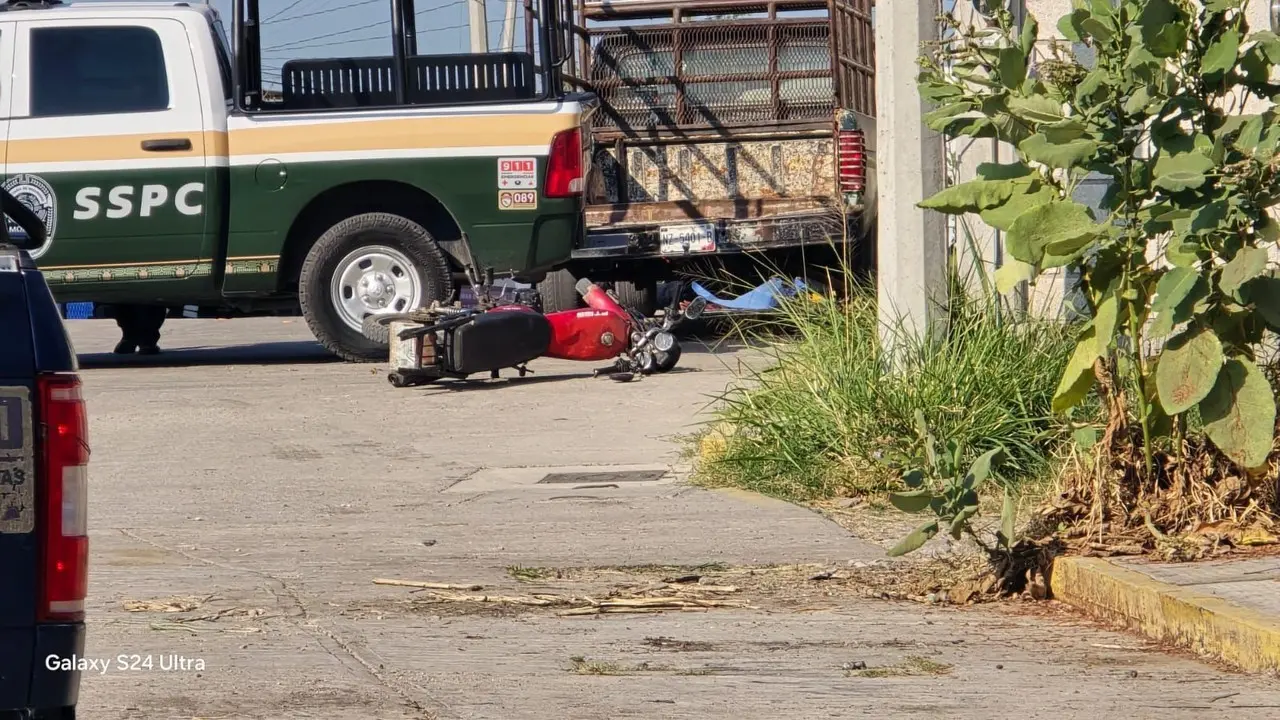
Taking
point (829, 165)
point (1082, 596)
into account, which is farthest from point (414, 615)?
point (829, 165)

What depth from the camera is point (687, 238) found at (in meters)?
12.9

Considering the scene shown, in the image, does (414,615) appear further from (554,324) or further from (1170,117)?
(554,324)

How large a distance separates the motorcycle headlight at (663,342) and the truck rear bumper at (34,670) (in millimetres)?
8667

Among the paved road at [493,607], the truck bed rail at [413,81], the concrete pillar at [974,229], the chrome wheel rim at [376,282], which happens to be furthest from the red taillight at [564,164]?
the concrete pillar at [974,229]

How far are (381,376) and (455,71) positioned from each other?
220 cm

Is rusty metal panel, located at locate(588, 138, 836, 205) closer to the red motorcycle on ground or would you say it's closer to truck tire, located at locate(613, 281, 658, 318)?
truck tire, located at locate(613, 281, 658, 318)

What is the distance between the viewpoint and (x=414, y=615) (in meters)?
5.39

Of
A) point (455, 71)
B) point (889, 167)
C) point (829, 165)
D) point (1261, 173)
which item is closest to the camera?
point (1261, 173)

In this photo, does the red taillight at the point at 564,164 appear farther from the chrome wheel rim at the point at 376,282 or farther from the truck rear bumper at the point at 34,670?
the truck rear bumper at the point at 34,670

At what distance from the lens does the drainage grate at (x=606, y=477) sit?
8.00 meters

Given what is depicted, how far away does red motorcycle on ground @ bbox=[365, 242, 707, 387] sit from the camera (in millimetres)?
10648

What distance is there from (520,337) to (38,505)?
802 centimetres

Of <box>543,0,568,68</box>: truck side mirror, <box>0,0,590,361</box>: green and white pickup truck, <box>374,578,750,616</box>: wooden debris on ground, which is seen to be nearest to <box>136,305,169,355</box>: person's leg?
<box>0,0,590,361</box>: green and white pickup truck

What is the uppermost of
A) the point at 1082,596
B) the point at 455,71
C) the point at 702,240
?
the point at 455,71
